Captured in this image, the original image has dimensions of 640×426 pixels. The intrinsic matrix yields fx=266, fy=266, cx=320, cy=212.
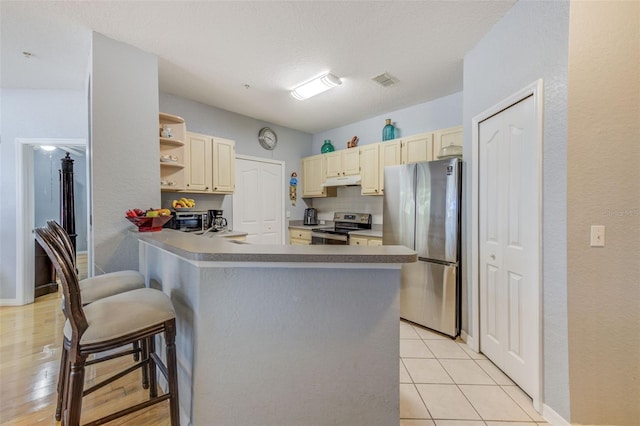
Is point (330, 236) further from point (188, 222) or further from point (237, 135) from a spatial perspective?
point (237, 135)

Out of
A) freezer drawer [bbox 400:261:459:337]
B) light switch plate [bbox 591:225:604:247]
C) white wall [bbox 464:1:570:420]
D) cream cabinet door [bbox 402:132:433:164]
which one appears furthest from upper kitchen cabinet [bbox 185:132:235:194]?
light switch plate [bbox 591:225:604:247]

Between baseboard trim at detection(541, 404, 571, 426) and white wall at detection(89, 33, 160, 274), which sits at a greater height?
white wall at detection(89, 33, 160, 274)

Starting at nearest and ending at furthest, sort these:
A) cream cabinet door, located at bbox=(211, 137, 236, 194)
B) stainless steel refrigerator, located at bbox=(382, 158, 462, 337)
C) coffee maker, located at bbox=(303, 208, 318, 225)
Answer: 1. stainless steel refrigerator, located at bbox=(382, 158, 462, 337)
2. cream cabinet door, located at bbox=(211, 137, 236, 194)
3. coffee maker, located at bbox=(303, 208, 318, 225)

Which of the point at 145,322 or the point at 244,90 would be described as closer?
the point at 145,322

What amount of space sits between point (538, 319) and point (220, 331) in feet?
6.23

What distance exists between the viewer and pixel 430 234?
2818 millimetres

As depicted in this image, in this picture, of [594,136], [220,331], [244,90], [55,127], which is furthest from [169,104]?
[594,136]

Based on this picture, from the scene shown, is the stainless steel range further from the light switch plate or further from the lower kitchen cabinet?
the light switch plate

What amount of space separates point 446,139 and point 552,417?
2628mm

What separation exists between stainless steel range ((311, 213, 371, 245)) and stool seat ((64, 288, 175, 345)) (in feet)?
8.84

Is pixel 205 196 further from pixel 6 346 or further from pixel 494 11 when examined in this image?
pixel 494 11

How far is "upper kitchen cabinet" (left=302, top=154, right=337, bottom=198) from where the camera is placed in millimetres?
4730

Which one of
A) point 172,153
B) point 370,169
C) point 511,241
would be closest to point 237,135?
point 172,153

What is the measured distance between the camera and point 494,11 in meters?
1.98
